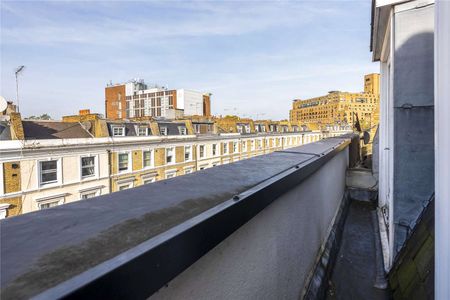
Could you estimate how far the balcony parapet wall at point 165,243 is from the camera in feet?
1.75

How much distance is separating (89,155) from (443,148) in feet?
60.5

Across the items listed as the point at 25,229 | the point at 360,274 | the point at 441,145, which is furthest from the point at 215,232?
the point at 360,274

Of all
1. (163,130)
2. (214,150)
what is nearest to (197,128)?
(214,150)

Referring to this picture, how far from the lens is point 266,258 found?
133 centimetres

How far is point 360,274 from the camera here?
237 cm

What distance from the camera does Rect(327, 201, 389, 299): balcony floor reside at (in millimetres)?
2100

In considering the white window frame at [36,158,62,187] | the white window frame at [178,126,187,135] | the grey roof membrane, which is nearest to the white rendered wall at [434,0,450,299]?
the white window frame at [36,158,62,187]

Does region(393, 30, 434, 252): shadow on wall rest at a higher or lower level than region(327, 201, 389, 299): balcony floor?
higher

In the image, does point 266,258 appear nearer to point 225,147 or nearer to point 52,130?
point 52,130

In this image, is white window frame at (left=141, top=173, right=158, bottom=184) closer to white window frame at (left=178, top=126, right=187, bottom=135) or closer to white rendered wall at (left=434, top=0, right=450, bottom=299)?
white window frame at (left=178, top=126, right=187, bottom=135)

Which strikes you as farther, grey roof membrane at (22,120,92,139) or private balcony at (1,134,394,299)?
grey roof membrane at (22,120,92,139)

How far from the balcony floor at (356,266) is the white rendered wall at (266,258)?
0.29m

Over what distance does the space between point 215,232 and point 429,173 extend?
2.40 meters

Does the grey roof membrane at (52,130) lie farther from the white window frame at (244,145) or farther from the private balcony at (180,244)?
the private balcony at (180,244)
